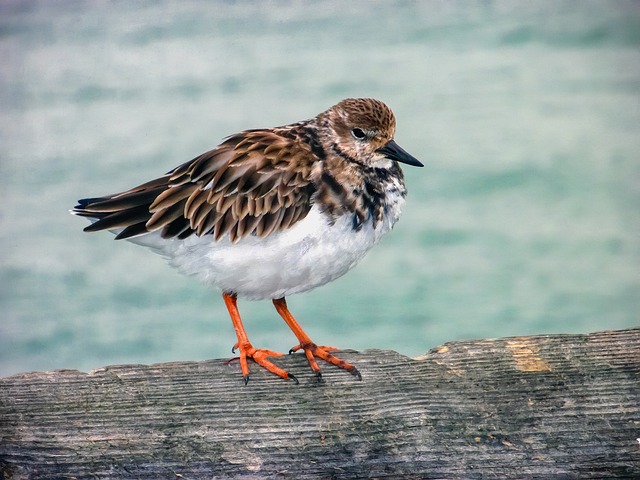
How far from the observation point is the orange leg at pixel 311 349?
302cm

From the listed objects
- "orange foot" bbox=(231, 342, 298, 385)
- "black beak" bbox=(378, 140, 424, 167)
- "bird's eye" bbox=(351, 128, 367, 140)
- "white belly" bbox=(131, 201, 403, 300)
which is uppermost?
"bird's eye" bbox=(351, 128, 367, 140)

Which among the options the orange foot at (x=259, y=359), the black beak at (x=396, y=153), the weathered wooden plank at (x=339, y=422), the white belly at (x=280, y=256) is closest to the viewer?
the weathered wooden plank at (x=339, y=422)

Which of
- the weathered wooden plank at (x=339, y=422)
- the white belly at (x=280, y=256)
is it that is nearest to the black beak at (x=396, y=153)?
the white belly at (x=280, y=256)

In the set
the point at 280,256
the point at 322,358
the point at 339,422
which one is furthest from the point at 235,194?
the point at 339,422

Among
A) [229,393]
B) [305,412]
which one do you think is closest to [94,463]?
[229,393]

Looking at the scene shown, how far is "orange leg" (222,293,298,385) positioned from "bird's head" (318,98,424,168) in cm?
87

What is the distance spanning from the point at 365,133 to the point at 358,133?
0.10 ft

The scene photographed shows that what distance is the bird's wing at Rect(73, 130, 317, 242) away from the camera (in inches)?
141

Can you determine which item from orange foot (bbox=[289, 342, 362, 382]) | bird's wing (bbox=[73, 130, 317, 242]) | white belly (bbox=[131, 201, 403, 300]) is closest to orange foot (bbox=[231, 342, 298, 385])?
orange foot (bbox=[289, 342, 362, 382])

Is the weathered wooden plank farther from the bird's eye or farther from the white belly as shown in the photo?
the bird's eye

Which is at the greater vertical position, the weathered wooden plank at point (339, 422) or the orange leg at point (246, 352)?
the orange leg at point (246, 352)

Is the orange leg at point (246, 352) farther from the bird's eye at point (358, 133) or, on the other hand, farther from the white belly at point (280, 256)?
the bird's eye at point (358, 133)

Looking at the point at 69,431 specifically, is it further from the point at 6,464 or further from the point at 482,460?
the point at 482,460

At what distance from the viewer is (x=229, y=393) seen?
2822 millimetres
